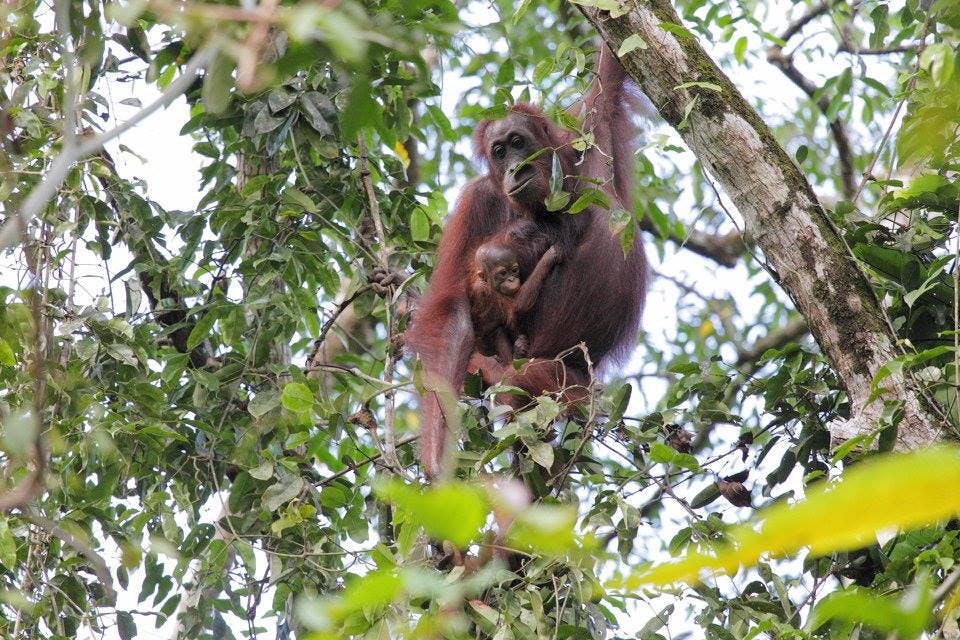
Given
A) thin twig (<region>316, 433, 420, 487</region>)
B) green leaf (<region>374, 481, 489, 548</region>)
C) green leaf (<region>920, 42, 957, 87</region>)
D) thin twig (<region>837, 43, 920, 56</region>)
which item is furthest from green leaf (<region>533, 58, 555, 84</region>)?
green leaf (<region>374, 481, 489, 548</region>)

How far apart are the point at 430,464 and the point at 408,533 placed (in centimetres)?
145

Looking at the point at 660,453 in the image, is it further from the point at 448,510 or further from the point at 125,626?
the point at 448,510

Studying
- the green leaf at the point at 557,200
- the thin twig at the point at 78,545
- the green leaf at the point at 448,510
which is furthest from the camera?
the green leaf at the point at 557,200

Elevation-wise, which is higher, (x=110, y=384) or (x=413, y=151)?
(x=413, y=151)

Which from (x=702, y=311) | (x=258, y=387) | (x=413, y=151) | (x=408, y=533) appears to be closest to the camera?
(x=408, y=533)

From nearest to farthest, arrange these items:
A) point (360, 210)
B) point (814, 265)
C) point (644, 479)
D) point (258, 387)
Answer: point (814, 265)
point (644, 479)
point (258, 387)
point (360, 210)

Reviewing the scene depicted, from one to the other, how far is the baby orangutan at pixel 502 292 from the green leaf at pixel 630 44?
1.62 meters

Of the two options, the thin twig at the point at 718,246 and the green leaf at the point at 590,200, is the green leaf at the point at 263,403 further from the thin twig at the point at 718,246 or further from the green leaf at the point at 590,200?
the thin twig at the point at 718,246

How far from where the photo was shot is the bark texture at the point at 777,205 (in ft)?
8.86

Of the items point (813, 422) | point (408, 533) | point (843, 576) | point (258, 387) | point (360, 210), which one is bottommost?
point (843, 576)

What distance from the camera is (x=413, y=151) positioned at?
6758mm

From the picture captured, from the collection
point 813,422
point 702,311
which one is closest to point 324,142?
point 813,422

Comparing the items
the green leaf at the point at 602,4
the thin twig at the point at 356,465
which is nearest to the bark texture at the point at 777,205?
the green leaf at the point at 602,4

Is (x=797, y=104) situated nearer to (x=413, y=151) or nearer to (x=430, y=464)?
(x=413, y=151)
